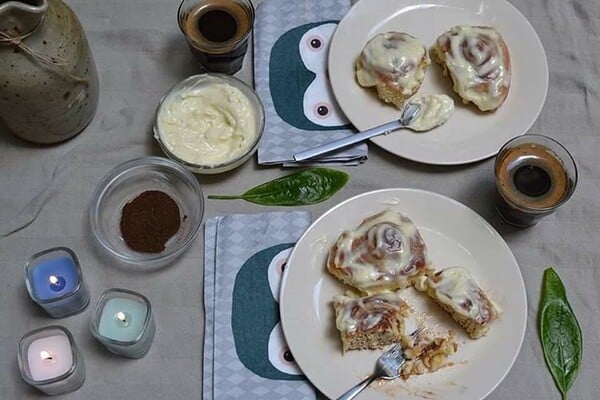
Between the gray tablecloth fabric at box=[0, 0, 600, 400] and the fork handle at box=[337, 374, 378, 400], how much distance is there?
216 millimetres

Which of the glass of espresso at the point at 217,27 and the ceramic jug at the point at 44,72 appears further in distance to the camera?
the glass of espresso at the point at 217,27

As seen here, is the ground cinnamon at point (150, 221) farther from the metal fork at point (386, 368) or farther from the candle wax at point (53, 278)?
the metal fork at point (386, 368)

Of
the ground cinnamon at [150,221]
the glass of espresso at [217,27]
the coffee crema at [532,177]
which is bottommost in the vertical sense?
the ground cinnamon at [150,221]

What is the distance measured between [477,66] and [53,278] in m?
0.85

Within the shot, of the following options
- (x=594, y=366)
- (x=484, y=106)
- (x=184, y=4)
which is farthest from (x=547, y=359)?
(x=184, y=4)

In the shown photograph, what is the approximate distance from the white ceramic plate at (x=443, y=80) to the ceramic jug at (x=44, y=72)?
47 centimetres

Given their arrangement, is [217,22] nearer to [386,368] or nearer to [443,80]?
[443,80]

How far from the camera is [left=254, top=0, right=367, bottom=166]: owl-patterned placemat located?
1.45 m

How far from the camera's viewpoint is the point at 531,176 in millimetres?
1394

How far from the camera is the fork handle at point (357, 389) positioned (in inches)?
49.5

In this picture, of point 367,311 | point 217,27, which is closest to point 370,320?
point 367,311

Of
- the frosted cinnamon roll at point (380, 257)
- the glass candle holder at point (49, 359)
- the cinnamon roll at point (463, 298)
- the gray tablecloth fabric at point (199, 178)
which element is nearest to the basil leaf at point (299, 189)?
the gray tablecloth fabric at point (199, 178)

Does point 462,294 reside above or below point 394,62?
below

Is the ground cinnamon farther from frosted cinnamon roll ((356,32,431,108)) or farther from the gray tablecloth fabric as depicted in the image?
frosted cinnamon roll ((356,32,431,108))
